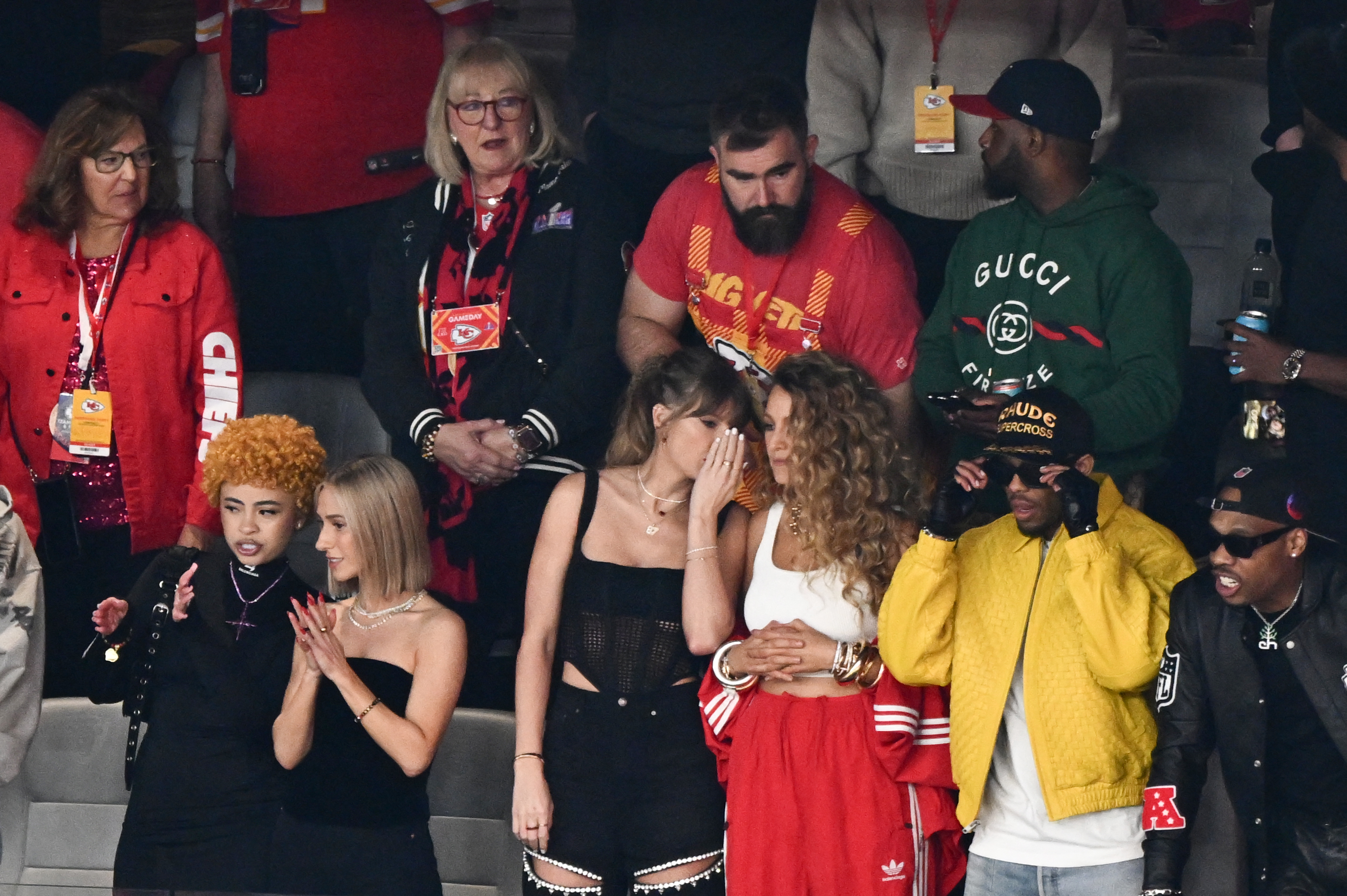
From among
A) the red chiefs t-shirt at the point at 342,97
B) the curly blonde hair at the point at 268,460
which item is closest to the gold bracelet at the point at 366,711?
the curly blonde hair at the point at 268,460

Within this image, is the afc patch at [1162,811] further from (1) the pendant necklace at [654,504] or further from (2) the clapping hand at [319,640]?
(2) the clapping hand at [319,640]

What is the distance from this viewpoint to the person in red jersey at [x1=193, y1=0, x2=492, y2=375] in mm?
4742

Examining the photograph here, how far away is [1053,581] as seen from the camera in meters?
3.46

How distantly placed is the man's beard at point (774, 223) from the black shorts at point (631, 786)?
40.9 inches

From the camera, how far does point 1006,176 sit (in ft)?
12.8

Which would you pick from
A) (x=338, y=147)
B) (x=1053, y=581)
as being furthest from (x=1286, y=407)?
(x=338, y=147)

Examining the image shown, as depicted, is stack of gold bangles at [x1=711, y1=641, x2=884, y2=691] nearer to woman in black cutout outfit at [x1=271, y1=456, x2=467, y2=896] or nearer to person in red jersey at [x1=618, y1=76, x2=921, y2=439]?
woman in black cutout outfit at [x1=271, y1=456, x2=467, y2=896]

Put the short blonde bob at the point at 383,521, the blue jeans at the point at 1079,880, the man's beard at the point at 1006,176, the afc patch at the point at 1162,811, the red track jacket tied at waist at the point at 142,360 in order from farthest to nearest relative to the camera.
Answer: the red track jacket tied at waist at the point at 142,360 < the man's beard at the point at 1006,176 < the short blonde bob at the point at 383,521 < the blue jeans at the point at 1079,880 < the afc patch at the point at 1162,811

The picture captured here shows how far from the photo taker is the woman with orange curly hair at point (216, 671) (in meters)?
3.68

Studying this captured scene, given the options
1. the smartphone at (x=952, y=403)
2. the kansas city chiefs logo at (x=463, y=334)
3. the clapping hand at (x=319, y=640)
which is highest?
the kansas city chiefs logo at (x=463, y=334)

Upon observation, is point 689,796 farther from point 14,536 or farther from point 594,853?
point 14,536

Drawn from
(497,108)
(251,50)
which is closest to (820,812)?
(497,108)

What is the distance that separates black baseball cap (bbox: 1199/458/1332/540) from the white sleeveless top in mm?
727

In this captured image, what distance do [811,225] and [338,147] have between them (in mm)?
1432
